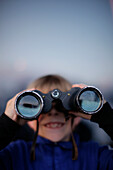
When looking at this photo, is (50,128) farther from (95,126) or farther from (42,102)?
(95,126)

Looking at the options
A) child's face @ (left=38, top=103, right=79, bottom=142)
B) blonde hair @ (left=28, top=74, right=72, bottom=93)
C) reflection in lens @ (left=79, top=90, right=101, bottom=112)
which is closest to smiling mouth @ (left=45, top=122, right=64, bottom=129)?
child's face @ (left=38, top=103, right=79, bottom=142)

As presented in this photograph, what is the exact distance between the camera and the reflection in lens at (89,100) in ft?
2.66

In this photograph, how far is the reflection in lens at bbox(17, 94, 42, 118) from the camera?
797mm

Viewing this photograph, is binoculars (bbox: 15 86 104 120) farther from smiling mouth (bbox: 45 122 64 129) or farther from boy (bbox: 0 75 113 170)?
smiling mouth (bbox: 45 122 64 129)

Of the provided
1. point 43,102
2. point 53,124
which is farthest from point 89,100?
point 53,124

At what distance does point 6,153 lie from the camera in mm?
933

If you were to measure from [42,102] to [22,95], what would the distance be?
Answer: 0.10 metres

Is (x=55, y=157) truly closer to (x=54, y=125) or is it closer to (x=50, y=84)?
(x=54, y=125)

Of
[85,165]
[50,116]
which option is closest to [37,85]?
[50,116]

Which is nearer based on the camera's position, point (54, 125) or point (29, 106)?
point (29, 106)

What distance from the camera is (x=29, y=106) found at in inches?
32.0

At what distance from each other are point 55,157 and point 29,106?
380mm

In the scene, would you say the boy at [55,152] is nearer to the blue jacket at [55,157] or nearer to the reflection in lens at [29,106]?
the blue jacket at [55,157]

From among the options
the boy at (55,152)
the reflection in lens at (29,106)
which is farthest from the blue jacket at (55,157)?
the reflection in lens at (29,106)
